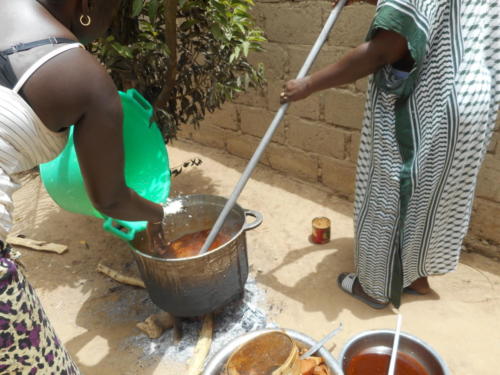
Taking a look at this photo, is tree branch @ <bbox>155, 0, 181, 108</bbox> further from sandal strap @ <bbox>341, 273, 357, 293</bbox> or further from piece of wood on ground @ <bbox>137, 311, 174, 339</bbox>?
sandal strap @ <bbox>341, 273, 357, 293</bbox>

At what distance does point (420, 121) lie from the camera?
1.68 m

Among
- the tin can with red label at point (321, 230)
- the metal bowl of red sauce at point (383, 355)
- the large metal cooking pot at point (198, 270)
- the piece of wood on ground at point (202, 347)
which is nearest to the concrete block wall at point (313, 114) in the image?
the tin can with red label at point (321, 230)

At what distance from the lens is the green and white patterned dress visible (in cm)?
154

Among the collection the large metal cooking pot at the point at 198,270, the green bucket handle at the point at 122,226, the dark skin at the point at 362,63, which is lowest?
the large metal cooking pot at the point at 198,270

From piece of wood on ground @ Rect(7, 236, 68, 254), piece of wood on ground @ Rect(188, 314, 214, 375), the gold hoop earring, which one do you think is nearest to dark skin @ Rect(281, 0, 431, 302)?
the gold hoop earring

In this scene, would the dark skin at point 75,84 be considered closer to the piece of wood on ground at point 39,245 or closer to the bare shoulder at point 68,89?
the bare shoulder at point 68,89

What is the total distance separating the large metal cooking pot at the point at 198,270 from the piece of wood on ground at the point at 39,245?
1.22 meters

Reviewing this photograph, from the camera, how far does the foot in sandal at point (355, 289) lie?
2.24m

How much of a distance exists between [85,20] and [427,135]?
1.37 meters

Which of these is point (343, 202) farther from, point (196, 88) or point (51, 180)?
point (51, 180)

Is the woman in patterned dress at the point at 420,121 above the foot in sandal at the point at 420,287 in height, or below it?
above

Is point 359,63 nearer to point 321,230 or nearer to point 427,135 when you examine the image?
point 427,135

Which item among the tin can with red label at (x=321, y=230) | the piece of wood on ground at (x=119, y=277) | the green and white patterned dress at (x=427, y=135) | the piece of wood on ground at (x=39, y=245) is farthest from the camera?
the piece of wood on ground at (x=39, y=245)

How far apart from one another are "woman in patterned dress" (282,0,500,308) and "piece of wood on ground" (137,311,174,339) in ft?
3.79
